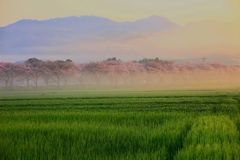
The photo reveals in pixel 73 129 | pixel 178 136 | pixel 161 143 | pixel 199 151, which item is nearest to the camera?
pixel 199 151

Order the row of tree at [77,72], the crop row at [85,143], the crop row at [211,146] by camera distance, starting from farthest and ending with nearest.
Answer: the row of tree at [77,72], the crop row at [85,143], the crop row at [211,146]

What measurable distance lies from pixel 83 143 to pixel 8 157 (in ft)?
2.98

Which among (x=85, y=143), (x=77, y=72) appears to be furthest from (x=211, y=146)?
(x=77, y=72)

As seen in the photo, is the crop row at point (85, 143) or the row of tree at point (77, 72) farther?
the row of tree at point (77, 72)

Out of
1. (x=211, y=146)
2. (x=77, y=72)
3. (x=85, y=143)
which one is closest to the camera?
(x=211, y=146)

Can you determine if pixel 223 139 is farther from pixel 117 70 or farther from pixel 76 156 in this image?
pixel 117 70

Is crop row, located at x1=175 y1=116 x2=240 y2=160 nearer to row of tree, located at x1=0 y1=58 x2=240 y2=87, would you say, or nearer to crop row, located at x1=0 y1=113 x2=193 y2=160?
crop row, located at x1=0 y1=113 x2=193 y2=160

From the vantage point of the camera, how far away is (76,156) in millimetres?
3973

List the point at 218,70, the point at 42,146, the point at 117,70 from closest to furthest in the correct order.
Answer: the point at 42,146 → the point at 218,70 → the point at 117,70

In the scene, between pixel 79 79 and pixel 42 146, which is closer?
pixel 42 146

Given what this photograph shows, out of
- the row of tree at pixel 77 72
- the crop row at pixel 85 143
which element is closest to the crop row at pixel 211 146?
the crop row at pixel 85 143

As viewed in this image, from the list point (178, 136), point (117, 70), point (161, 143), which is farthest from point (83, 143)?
point (117, 70)

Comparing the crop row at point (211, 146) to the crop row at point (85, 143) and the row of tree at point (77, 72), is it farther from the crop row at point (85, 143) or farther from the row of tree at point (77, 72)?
the row of tree at point (77, 72)

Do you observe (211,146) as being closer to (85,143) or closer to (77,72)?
(85,143)
